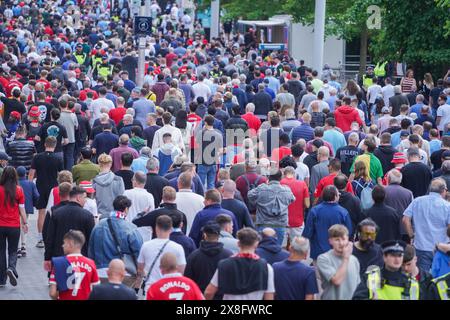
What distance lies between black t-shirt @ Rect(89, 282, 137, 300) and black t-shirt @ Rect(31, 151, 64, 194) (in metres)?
7.35

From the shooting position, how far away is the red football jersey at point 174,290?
10148 mm

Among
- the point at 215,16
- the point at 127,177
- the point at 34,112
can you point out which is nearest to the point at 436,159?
the point at 127,177

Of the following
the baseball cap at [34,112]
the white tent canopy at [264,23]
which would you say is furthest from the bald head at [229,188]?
the white tent canopy at [264,23]

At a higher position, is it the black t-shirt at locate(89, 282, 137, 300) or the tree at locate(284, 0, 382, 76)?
the tree at locate(284, 0, 382, 76)

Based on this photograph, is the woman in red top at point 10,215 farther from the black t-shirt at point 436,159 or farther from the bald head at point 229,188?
the black t-shirt at point 436,159

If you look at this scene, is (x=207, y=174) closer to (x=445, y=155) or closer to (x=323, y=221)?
(x=445, y=155)

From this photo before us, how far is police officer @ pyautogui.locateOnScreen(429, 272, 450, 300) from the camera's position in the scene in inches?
430

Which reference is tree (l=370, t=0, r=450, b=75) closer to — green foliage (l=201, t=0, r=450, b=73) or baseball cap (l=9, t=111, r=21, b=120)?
green foliage (l=201, t=0, r=450, b=73)

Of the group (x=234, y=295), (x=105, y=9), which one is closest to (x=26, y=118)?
(x=234, y=295)

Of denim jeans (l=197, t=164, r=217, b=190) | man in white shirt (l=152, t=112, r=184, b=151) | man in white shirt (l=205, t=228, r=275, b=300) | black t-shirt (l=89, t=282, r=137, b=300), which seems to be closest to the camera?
black t-shirt (l=89, t=282, r=137, b=300)

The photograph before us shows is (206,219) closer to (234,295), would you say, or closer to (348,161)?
(234,295)

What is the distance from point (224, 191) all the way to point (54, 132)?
21.0ft

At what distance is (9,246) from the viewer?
14.9m

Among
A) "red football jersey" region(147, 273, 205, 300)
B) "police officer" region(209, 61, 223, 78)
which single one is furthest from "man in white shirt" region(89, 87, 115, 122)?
"red football jersey" region(147, 273, 205, 300)
